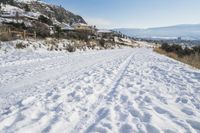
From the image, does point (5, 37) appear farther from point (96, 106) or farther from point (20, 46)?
point (96, 106)

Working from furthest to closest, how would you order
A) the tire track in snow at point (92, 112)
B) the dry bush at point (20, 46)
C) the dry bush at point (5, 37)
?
the dry bush at point (5, 37) → the dry bush at point (20, 46) → the tire track in snow at point (92, 112)

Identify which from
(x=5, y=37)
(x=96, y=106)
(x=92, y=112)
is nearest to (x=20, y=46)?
(x=5, y=37)

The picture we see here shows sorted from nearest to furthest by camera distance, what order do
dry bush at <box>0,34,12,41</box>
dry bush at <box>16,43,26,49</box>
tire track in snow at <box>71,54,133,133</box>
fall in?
1. tire track in snow at <box>71,54,133,133</box>
2. dry bush at <box>16,43,26,49</box>
3. dry bush at <box>0,34,12,41</box>

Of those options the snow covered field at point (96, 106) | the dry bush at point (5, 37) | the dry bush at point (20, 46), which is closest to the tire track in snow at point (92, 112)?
the snow covered field at point (96, 106)

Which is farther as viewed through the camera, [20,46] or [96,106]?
[20,46]

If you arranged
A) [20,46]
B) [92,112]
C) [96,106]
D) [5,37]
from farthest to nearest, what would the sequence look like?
[5,37] → [20,46] → [96,106] → [92,112]

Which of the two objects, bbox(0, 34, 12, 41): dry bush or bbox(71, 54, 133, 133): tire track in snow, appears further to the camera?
bbox(0, 34, 12, 41): dry bush

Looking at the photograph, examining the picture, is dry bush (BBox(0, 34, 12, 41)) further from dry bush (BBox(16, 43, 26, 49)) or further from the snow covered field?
the snow covered field

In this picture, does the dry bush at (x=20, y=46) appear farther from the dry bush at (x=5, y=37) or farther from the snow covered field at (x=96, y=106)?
the snow covered field at (x=96, y=106)

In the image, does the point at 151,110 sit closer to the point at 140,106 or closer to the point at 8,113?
the point at 140,106

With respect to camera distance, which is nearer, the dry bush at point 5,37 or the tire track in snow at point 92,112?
the tire track in snow at point 92,112

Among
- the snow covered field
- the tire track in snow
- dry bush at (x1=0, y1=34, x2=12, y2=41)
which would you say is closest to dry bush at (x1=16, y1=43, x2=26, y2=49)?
dry bush at (x1=0, y1=34, x2=12, y2=41)

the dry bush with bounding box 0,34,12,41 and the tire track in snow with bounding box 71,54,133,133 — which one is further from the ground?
the dry bush with bounding box 0,34,12,41

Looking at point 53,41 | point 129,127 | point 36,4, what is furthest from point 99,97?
point 36,4
